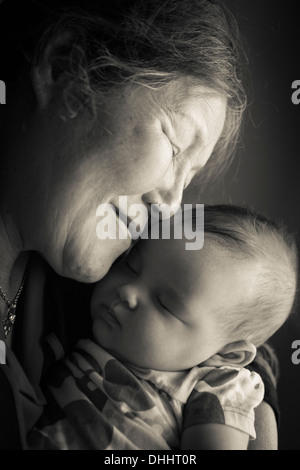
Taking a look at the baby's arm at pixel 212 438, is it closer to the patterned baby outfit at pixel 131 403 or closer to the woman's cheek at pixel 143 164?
the patterned baby outfit at pixel 131 403

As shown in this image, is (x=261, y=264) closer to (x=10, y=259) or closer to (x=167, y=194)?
(x=167, y=194)

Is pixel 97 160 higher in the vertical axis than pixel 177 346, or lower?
higher

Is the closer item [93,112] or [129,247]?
[93,112]

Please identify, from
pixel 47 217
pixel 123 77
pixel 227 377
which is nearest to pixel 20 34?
pixel 123 77

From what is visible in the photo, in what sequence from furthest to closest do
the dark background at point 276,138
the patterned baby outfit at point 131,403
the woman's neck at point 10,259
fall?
the dark background at point 276,138 → the woman's neck at point 10,259 → the patterned baby outfit at point 131,403

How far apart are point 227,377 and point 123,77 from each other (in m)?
0.55

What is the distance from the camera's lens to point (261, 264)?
93cm

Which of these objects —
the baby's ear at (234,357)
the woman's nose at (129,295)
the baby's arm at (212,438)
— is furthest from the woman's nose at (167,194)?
the baby's arm at (212,438)

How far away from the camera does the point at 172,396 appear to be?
0.88 meters

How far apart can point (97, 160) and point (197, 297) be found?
29 cm

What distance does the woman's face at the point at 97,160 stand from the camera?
0.83 m

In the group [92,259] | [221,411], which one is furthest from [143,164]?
[221,411]

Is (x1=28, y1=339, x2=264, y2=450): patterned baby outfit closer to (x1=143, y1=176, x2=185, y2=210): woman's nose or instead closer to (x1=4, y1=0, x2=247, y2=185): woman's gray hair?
(x1=143, y1=176, x2=185, y2=210): woman's nose

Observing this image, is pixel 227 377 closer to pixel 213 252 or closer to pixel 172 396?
pixel 172 396
